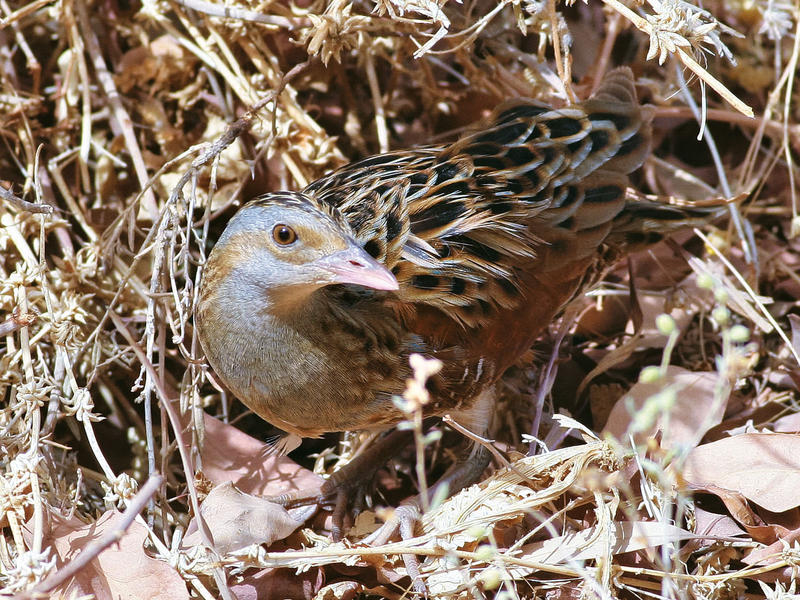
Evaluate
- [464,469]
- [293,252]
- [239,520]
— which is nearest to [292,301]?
[293,252]

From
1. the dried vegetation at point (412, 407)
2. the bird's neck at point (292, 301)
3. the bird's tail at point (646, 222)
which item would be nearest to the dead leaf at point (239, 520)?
the dried vegetation at point (412, 407)

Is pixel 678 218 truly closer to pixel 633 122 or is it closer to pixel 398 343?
pixel 633 122

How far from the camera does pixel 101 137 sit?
12.1ft

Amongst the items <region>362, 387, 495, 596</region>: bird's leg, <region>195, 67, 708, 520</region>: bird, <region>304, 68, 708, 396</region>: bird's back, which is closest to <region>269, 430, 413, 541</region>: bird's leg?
<region>362, 387, 495, 596</region>: bird's leg

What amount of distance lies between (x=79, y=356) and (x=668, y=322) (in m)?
2.09

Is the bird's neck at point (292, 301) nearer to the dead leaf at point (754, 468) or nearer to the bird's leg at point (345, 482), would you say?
the bird's leg at point (345, 482)

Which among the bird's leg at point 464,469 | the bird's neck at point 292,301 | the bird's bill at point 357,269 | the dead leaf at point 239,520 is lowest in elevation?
the bird's leg at point 464,469

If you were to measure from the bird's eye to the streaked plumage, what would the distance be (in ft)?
0.07

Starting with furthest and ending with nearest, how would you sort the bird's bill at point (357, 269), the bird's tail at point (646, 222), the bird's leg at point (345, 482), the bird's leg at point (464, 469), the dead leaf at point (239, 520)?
the bird's tail at point (646, 222), the bird's leg at point (345, 482), the bird's leg at point (464, 469), the dead leaf at point (239, 520), the bird's bill at point (357, 269)

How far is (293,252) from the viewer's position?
2.56 metres

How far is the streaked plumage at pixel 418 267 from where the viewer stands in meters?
2.71

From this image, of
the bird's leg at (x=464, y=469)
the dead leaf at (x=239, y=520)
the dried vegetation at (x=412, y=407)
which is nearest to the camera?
the dried vegetation at (x=412, y=407)

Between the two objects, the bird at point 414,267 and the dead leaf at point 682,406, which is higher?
the bird at point 414,267

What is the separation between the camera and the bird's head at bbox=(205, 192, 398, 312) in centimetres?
249
